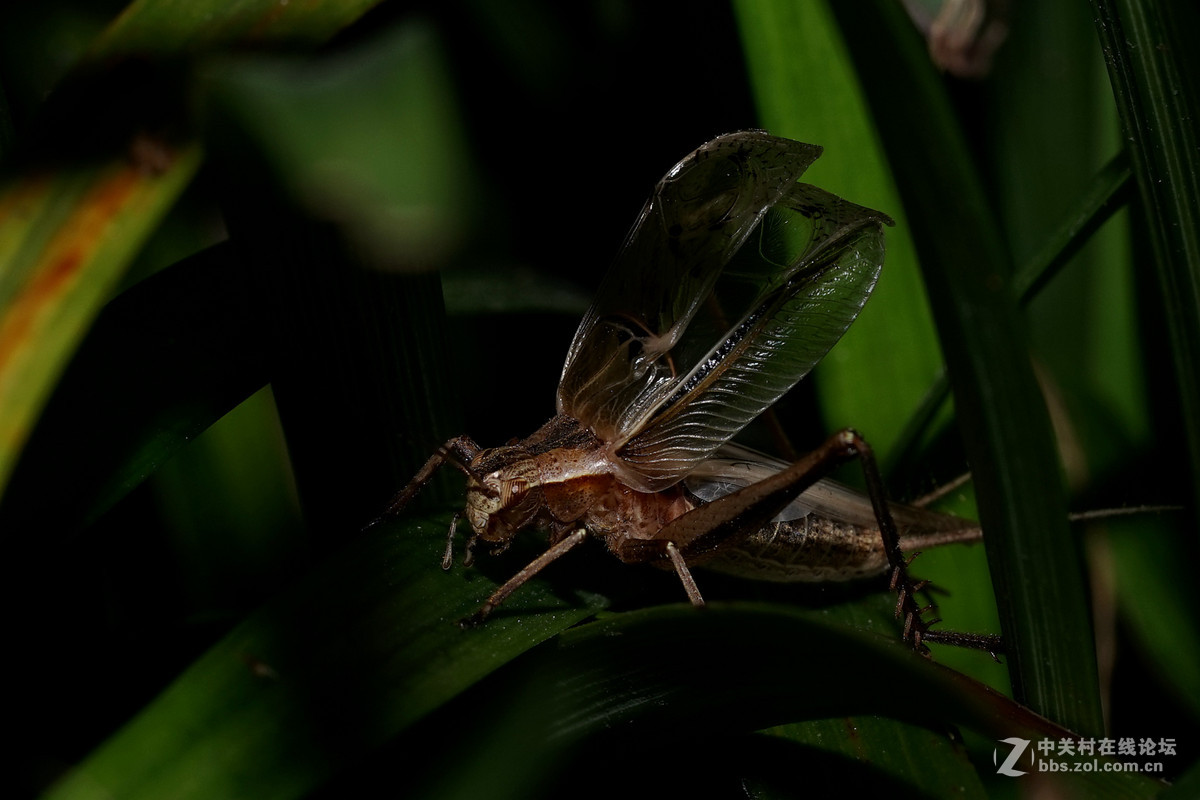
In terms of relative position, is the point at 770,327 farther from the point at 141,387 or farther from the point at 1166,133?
the point at 141,387

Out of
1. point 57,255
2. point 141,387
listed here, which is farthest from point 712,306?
point 57,255

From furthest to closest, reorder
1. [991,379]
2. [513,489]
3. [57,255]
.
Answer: [513,489]
[991,379]
[57,255]

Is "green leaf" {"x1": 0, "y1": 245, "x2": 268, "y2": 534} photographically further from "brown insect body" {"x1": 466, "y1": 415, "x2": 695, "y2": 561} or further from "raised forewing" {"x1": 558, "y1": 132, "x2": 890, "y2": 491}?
"raised forewing" {"x1": 558, "y1": 132, "x2": 890, "y2": 491}

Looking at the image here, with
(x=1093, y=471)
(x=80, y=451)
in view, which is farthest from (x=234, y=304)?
(x=1093, y=471)

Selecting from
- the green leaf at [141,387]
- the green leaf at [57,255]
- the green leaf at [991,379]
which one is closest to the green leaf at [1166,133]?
the green leaf at [991,379]

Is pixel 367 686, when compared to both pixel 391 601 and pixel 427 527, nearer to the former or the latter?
pixel 391 601

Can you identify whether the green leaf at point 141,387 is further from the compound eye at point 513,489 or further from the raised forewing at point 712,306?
the raised forewing at point 712,306

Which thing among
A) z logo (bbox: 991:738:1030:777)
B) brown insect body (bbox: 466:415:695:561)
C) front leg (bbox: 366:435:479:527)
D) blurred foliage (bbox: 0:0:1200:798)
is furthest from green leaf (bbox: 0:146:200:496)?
z logo (bbox: 991:738:1030:777)
